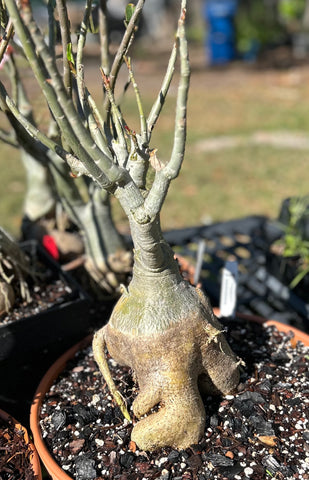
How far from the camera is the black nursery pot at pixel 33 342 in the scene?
6.82 ft

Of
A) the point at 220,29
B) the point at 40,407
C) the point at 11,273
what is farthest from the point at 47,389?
the point at 220,29

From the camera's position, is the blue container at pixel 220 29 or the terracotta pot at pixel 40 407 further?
the blue container at pixel 220 29

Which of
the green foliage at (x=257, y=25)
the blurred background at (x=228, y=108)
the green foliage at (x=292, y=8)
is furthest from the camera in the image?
the green foliage at (x=292, y=8)

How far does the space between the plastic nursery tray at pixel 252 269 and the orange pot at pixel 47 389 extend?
32 cm

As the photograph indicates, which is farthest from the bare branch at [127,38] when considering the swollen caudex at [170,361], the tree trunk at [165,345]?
the swollen caudex at [170,361]

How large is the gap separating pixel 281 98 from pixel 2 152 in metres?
5.22

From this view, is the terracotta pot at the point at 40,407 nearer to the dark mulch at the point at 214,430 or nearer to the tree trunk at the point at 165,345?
the dark mulch at the point at 214,430

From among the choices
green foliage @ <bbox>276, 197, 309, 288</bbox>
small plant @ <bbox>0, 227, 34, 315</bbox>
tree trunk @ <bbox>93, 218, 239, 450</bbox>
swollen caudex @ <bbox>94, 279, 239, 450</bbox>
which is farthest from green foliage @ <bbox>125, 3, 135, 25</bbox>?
green foliage @ <bbox>276, 197, 309, 288</bbox>

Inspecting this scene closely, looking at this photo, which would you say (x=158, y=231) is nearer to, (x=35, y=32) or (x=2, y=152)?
(x=35, y=32)

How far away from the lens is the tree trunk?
1637 mm

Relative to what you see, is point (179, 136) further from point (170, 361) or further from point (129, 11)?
point (170, 361)

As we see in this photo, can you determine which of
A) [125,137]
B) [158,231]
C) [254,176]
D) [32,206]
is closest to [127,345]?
[158,231]

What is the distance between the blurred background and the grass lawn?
0.04 ft

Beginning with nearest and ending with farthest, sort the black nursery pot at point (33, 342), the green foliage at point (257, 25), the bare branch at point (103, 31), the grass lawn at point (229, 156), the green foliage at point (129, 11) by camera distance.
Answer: the green foliage at point (129, 11) < the black nursery pot at point (33, 342) < the bare branch at point (103, 31) < the grass lawn at point (229, 156) < the green foliage at point (257, 25)
